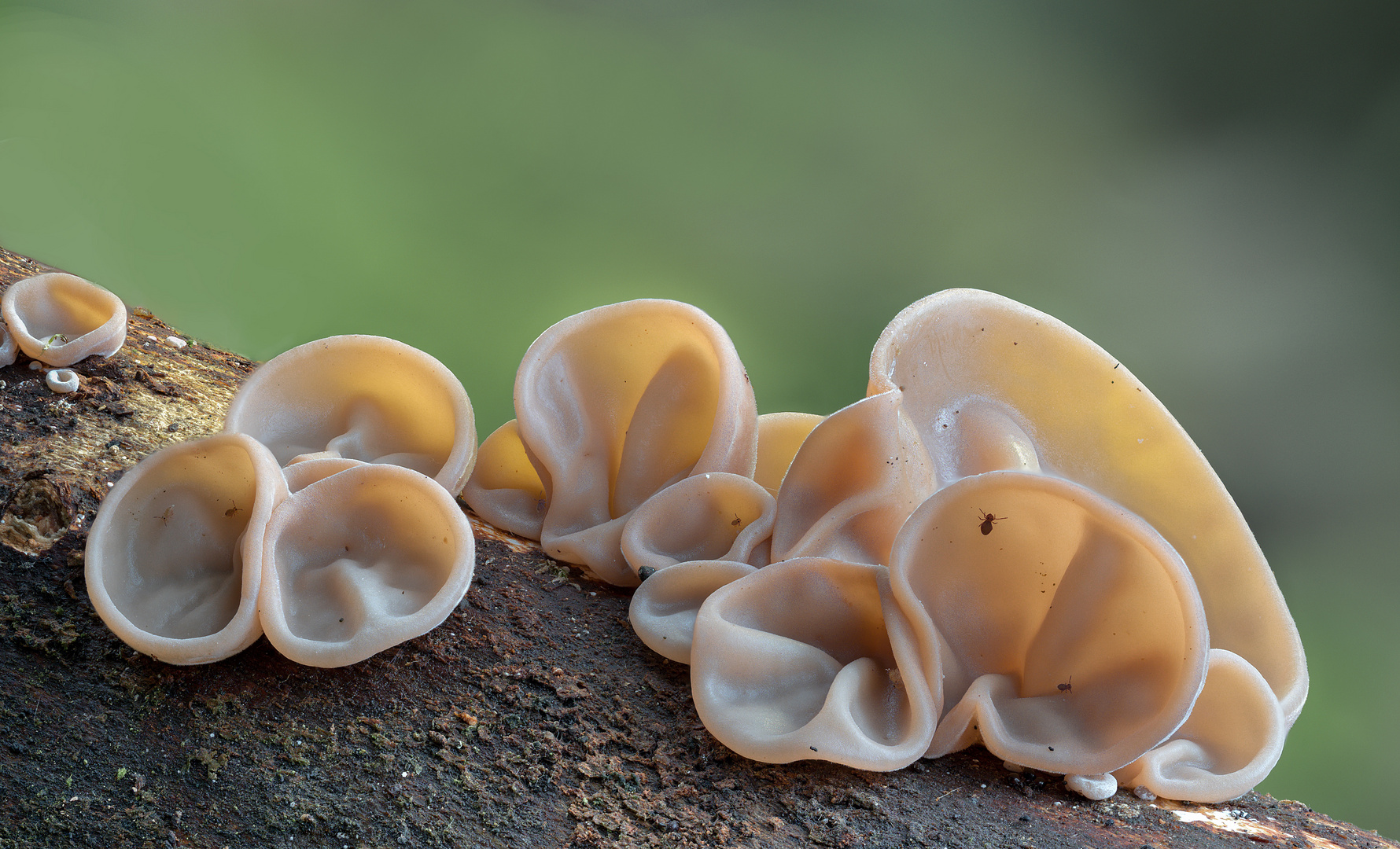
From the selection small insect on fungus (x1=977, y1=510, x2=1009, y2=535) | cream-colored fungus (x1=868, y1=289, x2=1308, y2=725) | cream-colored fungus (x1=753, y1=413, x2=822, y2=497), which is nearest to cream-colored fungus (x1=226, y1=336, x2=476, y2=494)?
cream-colored fungus (x1=753, y1=413, x2=822, y2=497)

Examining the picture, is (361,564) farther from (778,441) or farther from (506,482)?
(778,441)

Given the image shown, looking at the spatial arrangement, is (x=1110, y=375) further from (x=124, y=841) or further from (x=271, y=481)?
(x=124, y=841)

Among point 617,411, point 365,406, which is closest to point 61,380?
point 365,406

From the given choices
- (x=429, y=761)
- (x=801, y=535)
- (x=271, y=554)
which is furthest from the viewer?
(x=801, y=535)

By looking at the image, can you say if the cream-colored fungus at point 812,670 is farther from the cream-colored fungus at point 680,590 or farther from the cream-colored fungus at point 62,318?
the cream-colored fungus at point 62,318

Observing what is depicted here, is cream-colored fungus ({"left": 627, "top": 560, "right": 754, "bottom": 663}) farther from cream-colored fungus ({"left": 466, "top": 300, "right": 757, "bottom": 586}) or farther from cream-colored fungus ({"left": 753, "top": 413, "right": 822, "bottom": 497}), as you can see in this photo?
cream-colored fungus ({"left": 753, "top": 413, "right": 822, "bottom": 497})

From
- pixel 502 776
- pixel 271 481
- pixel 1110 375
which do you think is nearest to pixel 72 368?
pixel 271 481
